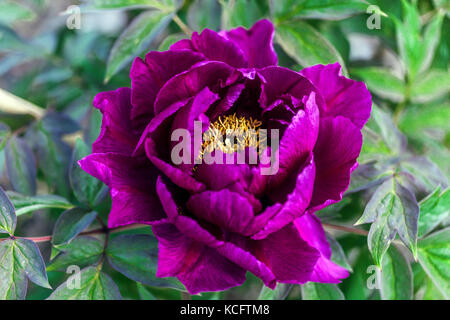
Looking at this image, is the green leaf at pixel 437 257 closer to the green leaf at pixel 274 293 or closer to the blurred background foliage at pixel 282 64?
the blurred background foliage at pixel 282 64

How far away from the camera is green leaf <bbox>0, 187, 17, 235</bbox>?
533mm

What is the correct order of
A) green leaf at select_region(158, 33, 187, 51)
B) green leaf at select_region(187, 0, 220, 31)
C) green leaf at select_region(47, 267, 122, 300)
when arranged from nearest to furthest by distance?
green leaf at select_region(47, 267, 122, 300) < green leaf at select_region(158, 33, 187, 51) < green leaf at select_region(187, 0, 220, 31)

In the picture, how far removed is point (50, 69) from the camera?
999 millimetres

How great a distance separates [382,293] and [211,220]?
280 mm

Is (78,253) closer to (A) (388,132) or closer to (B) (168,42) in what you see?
(B) (168,42)

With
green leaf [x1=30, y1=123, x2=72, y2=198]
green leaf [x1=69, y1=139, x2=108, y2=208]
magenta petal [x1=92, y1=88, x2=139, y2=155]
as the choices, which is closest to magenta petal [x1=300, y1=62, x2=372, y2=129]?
magenta petal [x1=92, y1=88, x2=139, y2=155]

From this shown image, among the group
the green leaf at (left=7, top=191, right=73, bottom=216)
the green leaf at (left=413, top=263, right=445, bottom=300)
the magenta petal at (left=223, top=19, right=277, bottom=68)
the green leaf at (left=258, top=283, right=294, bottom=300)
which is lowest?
the green leaf at (left=413, top=263, right=445, bottom=300)

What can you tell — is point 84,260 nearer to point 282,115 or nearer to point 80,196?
point 80,196

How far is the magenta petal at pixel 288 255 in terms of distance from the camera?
0.49 m

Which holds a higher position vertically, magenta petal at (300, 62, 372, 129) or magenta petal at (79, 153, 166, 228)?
magenta petal at (300, 62, 372, 129)

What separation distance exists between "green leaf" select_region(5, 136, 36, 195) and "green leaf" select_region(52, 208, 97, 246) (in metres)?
0.16

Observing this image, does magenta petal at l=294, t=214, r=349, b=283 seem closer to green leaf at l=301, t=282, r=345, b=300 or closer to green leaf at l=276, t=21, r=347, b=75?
green leaf at l=301, t=282, r=345, b=300

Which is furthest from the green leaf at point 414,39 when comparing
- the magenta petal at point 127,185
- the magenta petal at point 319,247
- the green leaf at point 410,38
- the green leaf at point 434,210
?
the magenta petal at point 127,185

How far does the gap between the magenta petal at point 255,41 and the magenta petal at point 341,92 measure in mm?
66
